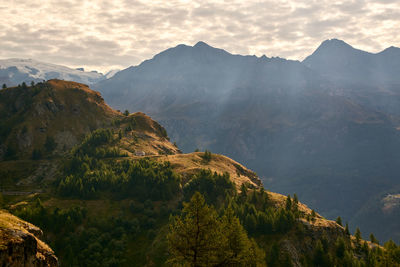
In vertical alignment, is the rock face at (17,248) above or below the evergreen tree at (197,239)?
below

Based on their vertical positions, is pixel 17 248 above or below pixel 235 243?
below

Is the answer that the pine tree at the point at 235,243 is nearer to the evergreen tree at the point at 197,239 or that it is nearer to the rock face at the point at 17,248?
the evergreen tree at the point at 197,239

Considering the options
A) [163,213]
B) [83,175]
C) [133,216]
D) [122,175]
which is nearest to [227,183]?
[163,213]

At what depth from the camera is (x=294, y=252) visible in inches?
4382

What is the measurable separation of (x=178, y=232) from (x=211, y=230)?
4467mm

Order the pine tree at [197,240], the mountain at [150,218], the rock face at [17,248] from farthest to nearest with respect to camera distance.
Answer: the mountain at [150,218]
the pine tree at [197,240]
the rock face at [17,248]

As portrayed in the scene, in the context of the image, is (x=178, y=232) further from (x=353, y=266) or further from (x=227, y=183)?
(x=227, y=183)

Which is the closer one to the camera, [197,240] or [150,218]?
[197,240]

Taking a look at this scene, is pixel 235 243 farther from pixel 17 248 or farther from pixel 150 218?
pixel 150 218

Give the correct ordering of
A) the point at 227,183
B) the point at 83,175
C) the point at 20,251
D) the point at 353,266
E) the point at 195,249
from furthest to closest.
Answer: the point at 83,175
the point at 227,183
the point at 353,266
the point at 195,249
the point at 20,251

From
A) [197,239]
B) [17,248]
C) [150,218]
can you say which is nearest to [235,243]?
[197,239]

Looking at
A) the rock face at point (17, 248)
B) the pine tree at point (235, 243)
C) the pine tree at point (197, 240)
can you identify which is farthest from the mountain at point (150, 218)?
the rock face at point (17, 248)

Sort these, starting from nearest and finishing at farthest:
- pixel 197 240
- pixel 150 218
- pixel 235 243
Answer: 1. pixel 197 240
2. pixel 235 243
3. pixel 150 218

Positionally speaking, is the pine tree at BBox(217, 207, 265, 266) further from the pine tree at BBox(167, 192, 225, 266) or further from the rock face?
the rock face
